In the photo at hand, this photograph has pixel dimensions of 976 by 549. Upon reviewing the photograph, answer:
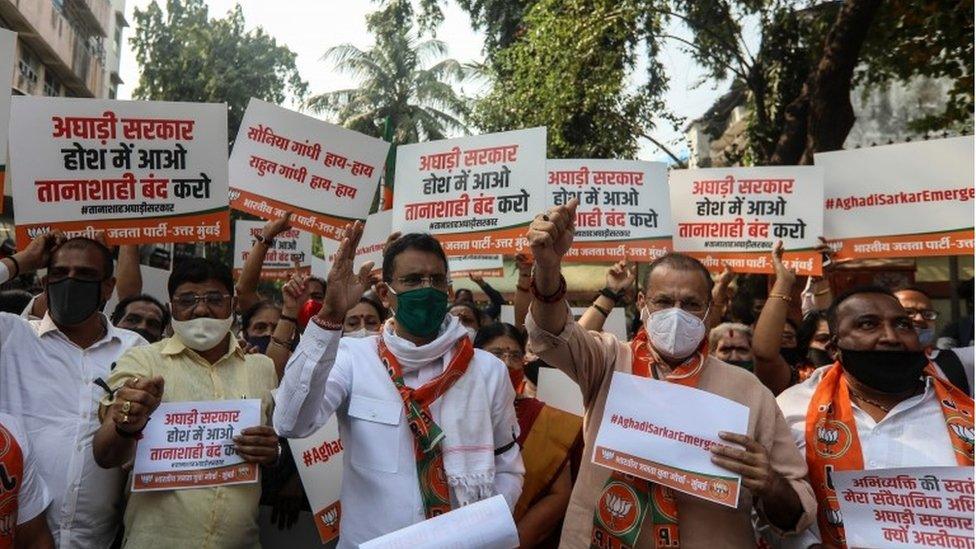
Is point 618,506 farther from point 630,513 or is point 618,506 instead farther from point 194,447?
point 194,447

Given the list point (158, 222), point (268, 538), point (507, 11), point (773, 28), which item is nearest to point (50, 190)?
point (158, 222)

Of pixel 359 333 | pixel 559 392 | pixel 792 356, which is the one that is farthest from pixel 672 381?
pixel 792 356

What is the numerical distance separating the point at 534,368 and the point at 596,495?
1.85m

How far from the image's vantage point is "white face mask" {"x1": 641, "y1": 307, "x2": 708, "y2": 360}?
9.13ft

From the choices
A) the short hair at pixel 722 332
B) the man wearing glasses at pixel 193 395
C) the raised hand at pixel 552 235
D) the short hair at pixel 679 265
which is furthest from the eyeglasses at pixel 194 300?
the short hair at pixel 722 332

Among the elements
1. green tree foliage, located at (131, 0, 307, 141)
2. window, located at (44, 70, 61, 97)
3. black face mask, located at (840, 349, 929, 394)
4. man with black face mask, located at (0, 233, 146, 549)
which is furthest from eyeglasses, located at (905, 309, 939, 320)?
window, located at (44, 70, 61, 97)

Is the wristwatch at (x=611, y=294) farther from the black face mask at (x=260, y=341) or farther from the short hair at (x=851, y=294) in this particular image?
the black face mask at (x=260, y=341)

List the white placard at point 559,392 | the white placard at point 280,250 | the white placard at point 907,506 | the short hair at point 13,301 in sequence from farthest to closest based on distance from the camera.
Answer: the white placard at point 280,250
the short hair at point 13,301
the white placard at point 559,392
the white placard at point 907,506

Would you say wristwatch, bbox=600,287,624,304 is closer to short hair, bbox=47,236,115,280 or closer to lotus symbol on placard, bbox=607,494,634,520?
lotus symbol on placard, bbox=607,494,634,520

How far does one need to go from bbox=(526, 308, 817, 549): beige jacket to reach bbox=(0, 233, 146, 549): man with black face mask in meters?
1.59

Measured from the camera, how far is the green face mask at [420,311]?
2.91 m

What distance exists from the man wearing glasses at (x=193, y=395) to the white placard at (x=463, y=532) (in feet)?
4.34

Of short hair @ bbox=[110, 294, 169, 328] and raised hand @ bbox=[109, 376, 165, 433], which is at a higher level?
short hair @ bbox=[110, 294, 169, 328]

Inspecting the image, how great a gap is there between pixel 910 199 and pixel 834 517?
3.31 m
